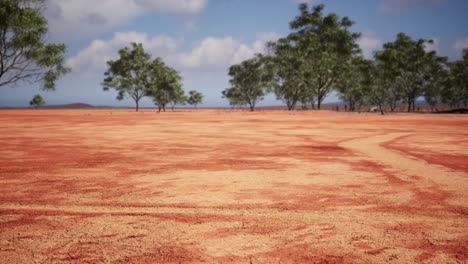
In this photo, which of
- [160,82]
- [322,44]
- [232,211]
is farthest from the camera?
[160,82]

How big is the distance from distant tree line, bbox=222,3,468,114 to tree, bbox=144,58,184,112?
14.5 m

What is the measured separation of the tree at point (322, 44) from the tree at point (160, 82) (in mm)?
26677

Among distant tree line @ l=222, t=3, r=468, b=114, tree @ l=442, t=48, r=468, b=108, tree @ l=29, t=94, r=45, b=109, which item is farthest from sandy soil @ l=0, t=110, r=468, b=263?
tree @ l=29, t=94, r=45, b=109

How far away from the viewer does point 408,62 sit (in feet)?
140

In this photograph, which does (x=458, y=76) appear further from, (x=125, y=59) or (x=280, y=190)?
(x=125, y=59)

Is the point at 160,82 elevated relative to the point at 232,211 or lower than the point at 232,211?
elevated

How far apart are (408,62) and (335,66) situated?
35.5 feet

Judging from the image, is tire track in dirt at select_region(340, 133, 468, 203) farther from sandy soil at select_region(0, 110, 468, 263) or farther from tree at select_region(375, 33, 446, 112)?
tree at select_region(375, 33, 446, 112)

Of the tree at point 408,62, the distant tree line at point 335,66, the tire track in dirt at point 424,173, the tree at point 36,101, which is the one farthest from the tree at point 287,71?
the tree at point 36,101

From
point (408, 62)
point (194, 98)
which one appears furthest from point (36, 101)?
point (408, 62)

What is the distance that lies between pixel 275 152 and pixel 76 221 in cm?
648

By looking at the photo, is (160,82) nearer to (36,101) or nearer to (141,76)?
(141,76)

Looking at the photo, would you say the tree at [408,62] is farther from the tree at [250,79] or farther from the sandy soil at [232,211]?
the sandy soil at [232,211]

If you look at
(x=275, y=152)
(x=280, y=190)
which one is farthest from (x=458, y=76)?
(x=280, y=190)
